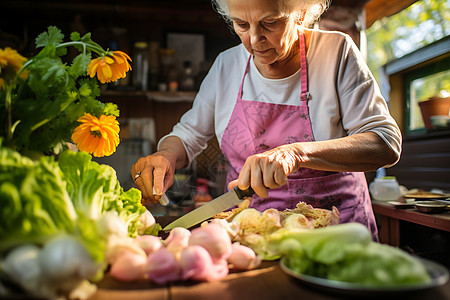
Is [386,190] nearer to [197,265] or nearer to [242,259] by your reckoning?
Answer: [242,259]

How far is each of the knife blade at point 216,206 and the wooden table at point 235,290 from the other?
36cm

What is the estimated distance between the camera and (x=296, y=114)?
1.52 meters

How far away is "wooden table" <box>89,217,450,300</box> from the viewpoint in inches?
26.4

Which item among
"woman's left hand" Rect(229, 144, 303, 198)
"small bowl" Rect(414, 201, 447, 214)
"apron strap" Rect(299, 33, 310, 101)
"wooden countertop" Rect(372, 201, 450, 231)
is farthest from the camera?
"small bowl" Rect(414, 201, 447, 214)


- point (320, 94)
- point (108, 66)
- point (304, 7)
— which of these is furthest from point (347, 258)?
point (304, 7)

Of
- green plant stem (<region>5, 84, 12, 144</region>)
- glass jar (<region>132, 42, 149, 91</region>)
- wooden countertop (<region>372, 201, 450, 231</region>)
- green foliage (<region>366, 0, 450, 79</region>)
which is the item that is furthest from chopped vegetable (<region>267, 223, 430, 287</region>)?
green foliage (<region>366, 0, 450, 79</region>)

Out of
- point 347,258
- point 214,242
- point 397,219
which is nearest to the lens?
point 347,258

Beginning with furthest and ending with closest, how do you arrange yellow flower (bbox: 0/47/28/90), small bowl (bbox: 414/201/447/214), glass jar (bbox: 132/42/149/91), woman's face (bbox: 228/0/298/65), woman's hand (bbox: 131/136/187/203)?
glass jar (bbox: 132/42/149/91)
small bowl (bbox: 414/201/447/214)
woman's hand (bbox: 131/136/187/203)
woman's face (bbox: 228/0/298/65)
yellow flower (bbox: 0/47/28/90)

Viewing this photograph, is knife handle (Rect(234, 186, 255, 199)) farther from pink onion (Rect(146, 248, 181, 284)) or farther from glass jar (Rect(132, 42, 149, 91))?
glass jar (Rect(132, 42, 149, 91))

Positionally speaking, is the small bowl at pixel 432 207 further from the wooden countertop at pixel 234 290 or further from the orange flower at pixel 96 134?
the orange flower at pixel 96 134

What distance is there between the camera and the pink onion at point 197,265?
73 centimetres

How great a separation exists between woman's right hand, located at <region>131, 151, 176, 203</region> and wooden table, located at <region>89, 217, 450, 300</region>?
1.95ft

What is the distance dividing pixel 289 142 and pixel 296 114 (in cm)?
12

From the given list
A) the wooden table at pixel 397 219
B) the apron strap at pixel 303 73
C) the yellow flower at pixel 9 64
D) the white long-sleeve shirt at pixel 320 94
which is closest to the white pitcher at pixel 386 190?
the wooden table at pixel 397 219
